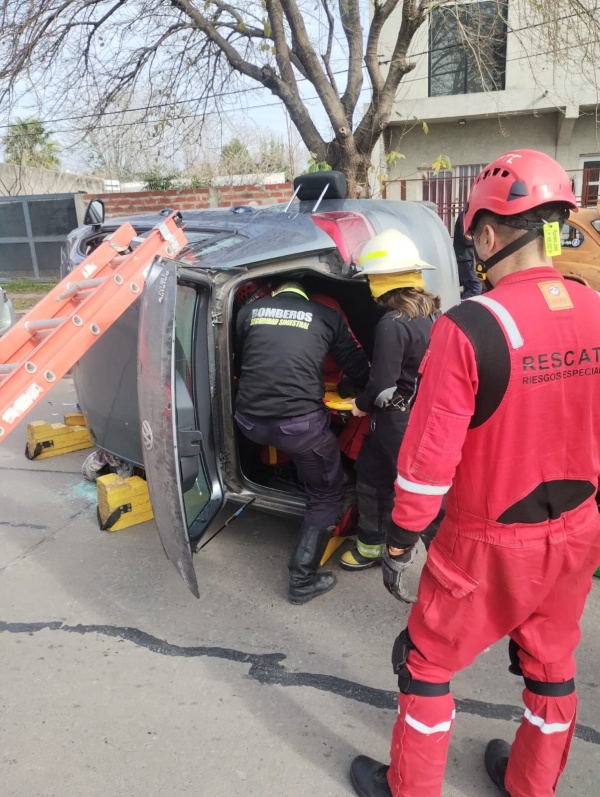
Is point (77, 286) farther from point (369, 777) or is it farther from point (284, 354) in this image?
point (369, 777)

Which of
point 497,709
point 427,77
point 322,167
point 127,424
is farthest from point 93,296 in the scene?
point 427,77

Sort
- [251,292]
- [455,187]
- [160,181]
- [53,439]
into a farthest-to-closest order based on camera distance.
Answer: [455,187], [160,181], [53,439], [251,292]

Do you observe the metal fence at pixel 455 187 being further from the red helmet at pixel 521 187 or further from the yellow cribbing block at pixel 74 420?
the red helmet at pixel 521 187

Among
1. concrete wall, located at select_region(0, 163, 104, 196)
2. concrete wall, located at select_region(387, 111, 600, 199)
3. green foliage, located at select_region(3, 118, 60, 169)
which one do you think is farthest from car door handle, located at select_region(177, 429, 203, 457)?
green foliage, located at select_region(3, 118, 60, 169)

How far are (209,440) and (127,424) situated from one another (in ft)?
2.85

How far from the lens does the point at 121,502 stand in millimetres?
4055

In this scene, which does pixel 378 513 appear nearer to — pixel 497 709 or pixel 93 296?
pixel 497 709

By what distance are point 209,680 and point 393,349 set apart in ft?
5.57

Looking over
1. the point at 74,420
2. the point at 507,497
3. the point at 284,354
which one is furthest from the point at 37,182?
the point at 507,497

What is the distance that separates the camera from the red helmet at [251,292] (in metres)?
3.62

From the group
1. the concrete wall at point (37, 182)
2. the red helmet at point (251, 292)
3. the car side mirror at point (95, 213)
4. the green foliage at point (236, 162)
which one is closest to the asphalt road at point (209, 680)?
the red helmet at point (251, 292)

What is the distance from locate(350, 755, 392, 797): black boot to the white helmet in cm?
209

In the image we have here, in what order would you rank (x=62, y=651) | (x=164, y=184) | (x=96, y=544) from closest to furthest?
(x=62, y=651), (x=96, y=544), (x=164, y=184)

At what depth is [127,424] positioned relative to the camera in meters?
3.94
